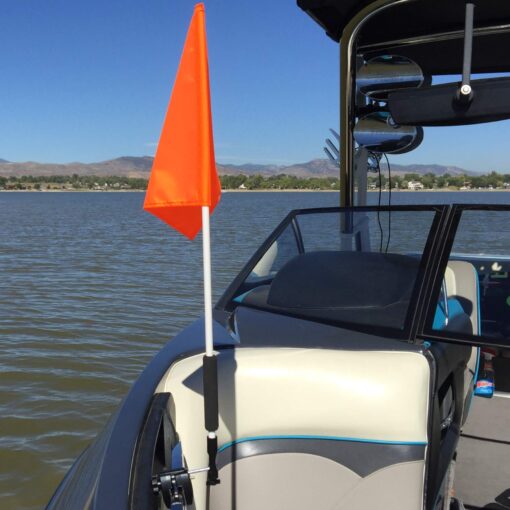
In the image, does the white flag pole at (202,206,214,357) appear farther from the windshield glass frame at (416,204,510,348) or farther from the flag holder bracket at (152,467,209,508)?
the windshield glass frame at (416,204,510,348)

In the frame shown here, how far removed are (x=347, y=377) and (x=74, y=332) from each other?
7029 mm

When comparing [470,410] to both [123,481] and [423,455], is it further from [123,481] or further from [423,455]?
[123,481]

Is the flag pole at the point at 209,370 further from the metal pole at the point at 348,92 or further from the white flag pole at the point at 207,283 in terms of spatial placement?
the metal pole at the point at 348,92

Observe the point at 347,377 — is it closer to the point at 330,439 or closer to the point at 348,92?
the point at 330,439

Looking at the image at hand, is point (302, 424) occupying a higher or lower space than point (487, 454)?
higher

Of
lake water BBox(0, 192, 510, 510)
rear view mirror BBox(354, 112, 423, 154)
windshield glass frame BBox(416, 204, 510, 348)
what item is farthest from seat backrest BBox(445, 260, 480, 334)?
rear view mirror BBox(354, 112, 423, 154)

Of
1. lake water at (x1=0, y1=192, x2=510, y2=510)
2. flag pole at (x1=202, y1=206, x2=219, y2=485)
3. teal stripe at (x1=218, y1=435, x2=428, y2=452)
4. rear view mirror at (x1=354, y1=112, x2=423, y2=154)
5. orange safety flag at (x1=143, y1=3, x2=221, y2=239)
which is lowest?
lake water at (x1=0, y1=192, x2=510, y2=510)

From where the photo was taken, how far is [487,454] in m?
2.68

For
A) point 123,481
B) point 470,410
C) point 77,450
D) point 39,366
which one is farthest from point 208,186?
point 39,366

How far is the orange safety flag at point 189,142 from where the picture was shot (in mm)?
1711

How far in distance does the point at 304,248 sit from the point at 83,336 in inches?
235

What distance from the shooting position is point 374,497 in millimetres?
1822

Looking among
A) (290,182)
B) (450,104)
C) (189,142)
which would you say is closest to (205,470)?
(189,142)

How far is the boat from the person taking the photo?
1.79m
